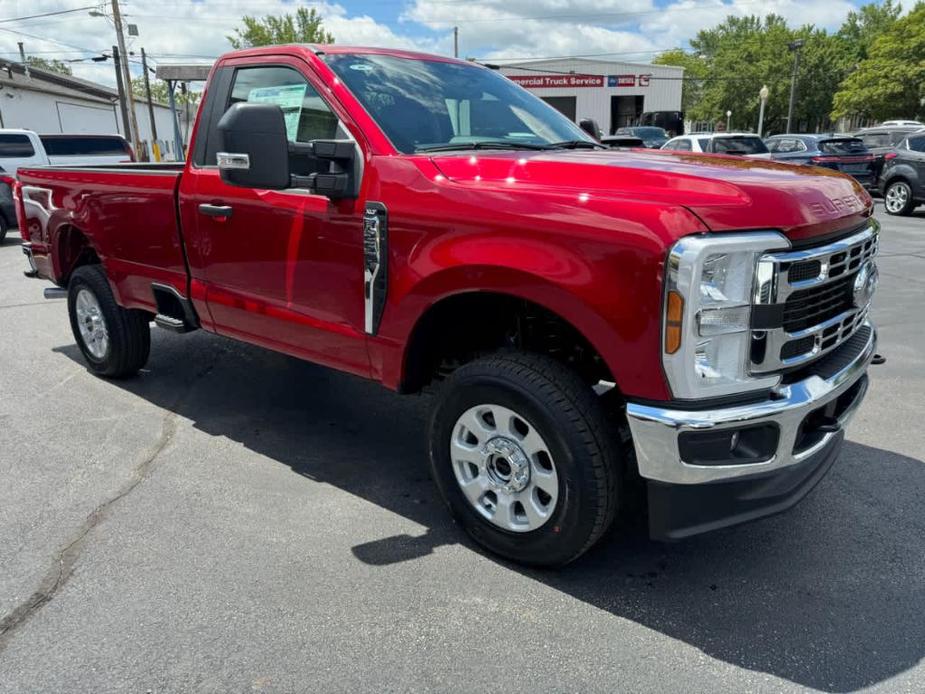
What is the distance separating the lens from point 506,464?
115 inches

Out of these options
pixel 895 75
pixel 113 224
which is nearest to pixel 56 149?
pixel 113 224

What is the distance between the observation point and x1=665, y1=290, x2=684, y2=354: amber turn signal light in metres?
2.26

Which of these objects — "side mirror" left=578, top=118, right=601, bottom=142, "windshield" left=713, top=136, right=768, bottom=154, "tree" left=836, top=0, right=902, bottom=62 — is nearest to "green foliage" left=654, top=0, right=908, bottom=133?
"tree" left=836, top=0, right=902, bottom=62

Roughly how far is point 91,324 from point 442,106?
3344 millimetres

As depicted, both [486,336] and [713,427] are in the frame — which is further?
[486,336]

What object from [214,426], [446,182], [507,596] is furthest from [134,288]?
[507,596]

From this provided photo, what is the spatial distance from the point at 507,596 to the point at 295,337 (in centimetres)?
167

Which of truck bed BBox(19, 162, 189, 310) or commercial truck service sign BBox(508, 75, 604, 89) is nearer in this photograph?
truck bed BBox(19, 162, 189, 310)

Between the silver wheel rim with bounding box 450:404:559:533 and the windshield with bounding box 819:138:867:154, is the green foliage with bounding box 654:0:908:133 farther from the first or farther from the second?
the silver wheel rim with bounding box 450:404:559:533

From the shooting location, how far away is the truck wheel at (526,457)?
2611mm

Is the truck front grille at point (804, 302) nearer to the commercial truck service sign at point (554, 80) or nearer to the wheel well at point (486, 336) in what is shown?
the wheel well at point (486, 336)

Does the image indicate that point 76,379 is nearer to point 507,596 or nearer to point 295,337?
point 295,337

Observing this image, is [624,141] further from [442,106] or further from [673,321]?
[673,321]

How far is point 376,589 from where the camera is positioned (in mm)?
2855
